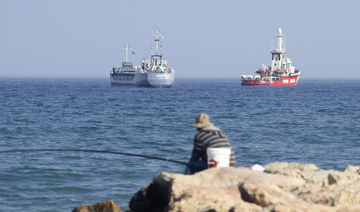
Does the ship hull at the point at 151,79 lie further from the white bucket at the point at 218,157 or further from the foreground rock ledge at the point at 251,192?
the foreground rock ledge at the point at 251,192

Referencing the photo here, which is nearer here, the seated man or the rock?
the seated man

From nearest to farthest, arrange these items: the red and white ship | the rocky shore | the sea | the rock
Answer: the rocky shore, the rock, the sea, the red and white ship

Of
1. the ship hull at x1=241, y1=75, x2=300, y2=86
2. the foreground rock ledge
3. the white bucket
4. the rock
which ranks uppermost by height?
the white bucket

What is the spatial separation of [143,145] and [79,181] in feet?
29.8

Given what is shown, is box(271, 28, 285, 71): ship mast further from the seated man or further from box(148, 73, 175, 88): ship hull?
the seated man

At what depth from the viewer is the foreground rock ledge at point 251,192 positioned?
22.1 ft

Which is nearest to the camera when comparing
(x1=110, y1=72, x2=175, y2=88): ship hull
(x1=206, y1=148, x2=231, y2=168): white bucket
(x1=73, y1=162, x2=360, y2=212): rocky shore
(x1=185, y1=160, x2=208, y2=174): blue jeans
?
(x1=73, y1=162, x2=360, y2=212): rocky shore

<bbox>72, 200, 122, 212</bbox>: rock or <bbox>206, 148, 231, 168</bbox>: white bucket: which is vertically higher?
<bbox>206, 148, 231, 168</bbox>: white bucket

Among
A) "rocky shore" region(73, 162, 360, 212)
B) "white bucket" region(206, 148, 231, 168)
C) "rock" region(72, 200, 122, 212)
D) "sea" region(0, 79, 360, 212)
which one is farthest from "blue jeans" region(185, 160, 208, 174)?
"sea" region(0, 79, 360, 212)

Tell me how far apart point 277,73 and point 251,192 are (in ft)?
392

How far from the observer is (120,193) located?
14312 mm

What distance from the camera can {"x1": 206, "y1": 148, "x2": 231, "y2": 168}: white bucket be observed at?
821 centimetres

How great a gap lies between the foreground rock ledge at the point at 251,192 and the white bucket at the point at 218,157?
33 cm

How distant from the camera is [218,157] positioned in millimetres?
8250
